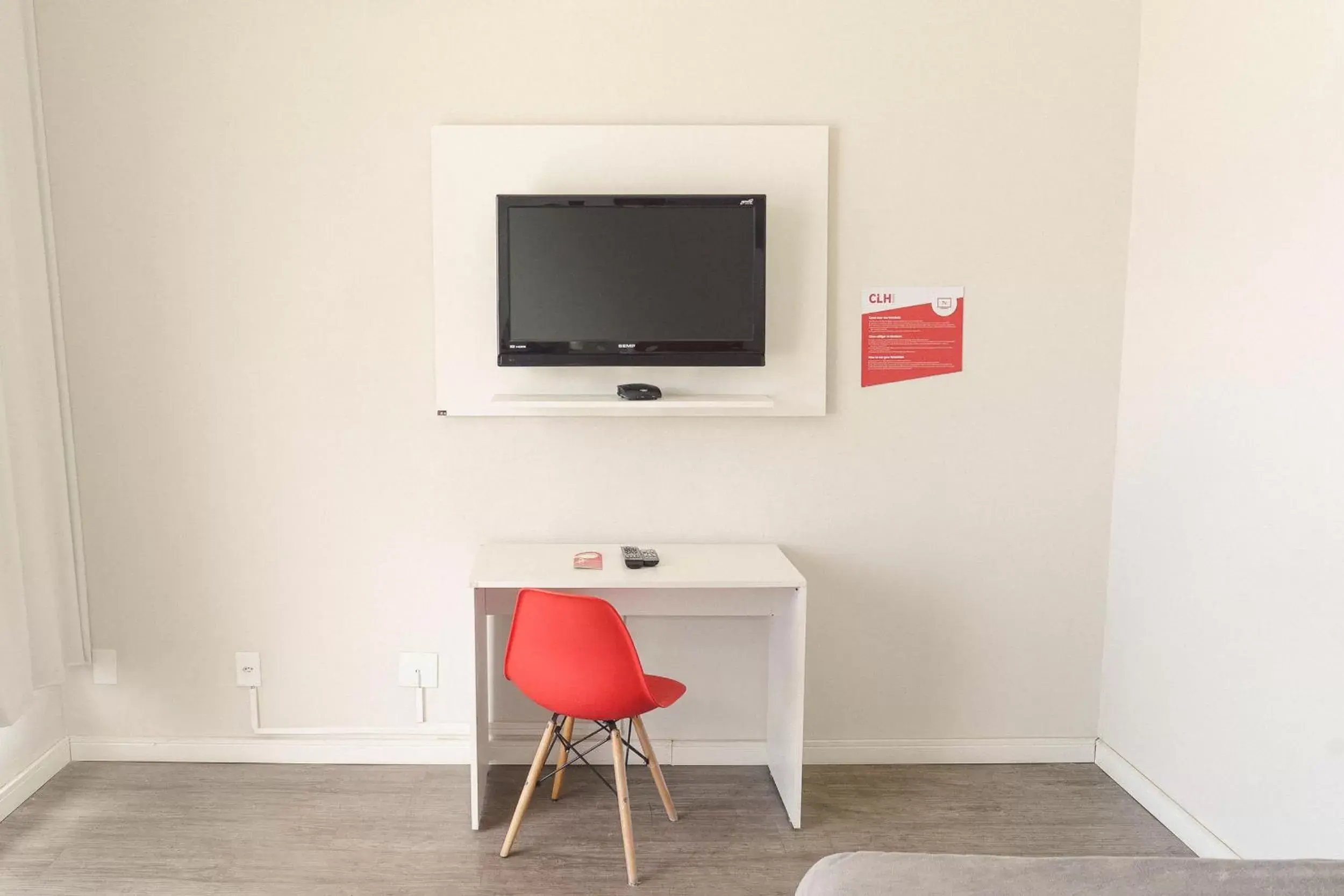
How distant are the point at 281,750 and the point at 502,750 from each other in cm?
75

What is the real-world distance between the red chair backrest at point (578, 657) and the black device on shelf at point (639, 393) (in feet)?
2.38

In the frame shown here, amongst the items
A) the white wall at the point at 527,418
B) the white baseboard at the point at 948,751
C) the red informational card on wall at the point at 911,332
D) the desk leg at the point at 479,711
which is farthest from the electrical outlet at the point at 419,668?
the red informational card on wall at the point at 911,332

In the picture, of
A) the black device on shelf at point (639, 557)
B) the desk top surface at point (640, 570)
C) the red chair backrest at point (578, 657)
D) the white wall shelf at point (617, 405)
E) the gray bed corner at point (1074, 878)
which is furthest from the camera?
the white wall shelf at point (617, 405)

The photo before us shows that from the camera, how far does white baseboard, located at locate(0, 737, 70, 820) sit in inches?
111

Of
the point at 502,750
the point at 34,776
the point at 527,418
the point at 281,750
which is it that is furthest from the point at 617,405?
the point at 34,776

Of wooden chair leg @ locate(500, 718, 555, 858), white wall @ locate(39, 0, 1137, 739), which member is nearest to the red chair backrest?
wooden chair leg @ locate(500, 718, 555, 858)

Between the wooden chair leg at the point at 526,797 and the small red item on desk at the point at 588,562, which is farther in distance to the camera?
the small red item on desk at the point at 588,562

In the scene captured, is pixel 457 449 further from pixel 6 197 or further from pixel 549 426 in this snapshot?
pixel 6 197

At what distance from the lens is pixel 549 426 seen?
123 inches

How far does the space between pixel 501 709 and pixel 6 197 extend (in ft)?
7.10

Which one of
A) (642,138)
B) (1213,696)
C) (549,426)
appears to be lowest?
(1213,696)

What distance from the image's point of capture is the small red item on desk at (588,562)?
111 inches

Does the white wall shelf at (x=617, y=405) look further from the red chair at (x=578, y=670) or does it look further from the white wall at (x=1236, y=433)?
the white wall at (x=1236, y=433)

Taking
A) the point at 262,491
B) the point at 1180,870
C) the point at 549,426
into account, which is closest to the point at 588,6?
the point at 549,426
